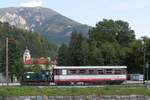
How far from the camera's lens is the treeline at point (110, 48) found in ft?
335

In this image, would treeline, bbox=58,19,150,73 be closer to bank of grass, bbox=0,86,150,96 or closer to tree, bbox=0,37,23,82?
tree, bbox=0,37,23,82

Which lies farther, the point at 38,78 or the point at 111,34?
the point at 111,34

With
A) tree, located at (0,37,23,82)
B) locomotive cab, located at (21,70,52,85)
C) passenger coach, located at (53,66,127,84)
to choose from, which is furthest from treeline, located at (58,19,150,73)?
locomotive cab, located at (21,70,52,85)

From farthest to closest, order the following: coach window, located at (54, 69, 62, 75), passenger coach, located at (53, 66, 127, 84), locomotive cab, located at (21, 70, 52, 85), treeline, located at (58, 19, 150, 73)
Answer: treeline, located at (58, 19, 150, 73)
locomotive cab, located at (21, 70, 52, 85)
coach window, located at (54, 69, 62, 75)
passenger coach, located at (53, 66, 127, 84)

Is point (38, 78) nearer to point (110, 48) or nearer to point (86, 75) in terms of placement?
point (86, 75)

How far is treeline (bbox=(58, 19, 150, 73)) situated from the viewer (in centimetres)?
10219

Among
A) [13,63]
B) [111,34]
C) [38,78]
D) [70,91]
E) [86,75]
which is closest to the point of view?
[70,91]

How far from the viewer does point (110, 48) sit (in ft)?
352

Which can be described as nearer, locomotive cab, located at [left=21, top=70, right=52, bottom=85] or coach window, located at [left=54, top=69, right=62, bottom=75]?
coach window, located at [left=54, top=69, right=62, bottom=75]

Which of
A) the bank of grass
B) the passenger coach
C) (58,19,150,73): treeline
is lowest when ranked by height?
the bank of grass

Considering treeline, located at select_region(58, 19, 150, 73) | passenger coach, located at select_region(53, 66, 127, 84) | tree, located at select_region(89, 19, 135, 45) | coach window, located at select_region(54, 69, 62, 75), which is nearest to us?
passenger coach, located at select_region(53, 66, 127, 84)

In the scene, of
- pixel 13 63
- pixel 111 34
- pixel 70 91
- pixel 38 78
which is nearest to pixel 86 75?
pixel 38 78

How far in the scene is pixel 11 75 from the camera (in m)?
107

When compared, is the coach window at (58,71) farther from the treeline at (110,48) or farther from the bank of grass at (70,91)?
the treeline at (110,48)
